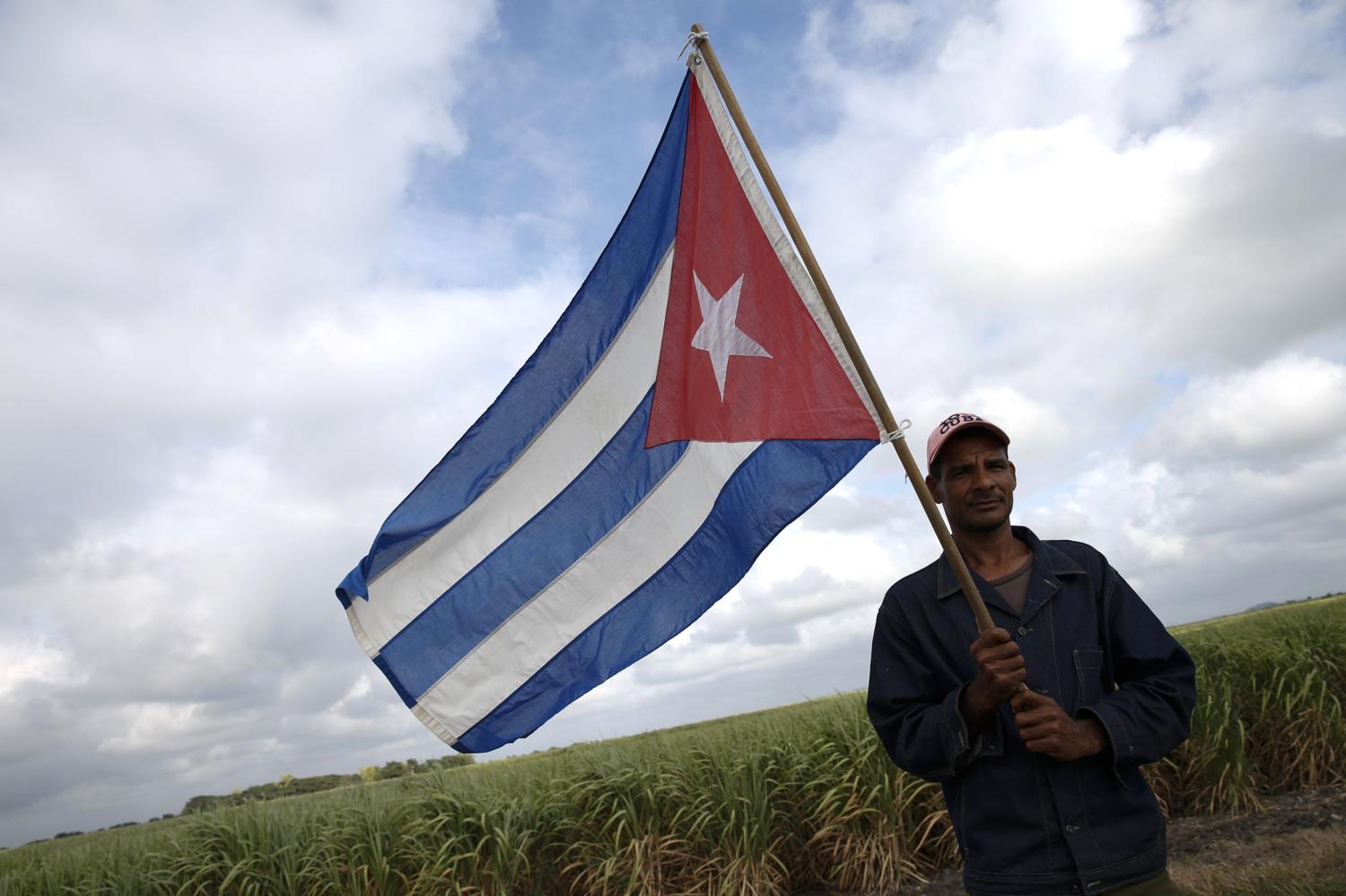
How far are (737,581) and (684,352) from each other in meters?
1.21

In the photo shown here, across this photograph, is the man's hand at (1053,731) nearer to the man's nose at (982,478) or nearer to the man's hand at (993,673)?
the man's hand at (993,673)

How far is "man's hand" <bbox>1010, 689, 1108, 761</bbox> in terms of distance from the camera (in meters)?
2.82

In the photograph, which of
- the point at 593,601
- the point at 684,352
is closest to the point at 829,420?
the point at 684,352

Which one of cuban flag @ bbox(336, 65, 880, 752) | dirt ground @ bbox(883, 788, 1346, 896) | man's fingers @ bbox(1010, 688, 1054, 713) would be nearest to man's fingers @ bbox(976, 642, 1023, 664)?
man's fingers @ bbox(1010, 688, 1054, 713)

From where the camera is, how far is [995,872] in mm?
2912

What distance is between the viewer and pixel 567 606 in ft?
16.8

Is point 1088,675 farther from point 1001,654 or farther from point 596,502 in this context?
point 596,502

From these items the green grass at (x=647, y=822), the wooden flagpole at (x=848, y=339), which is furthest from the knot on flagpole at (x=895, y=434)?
the green grass at (x=647, y=822)

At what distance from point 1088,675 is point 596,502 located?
274cm

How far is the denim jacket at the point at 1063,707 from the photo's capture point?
286cm

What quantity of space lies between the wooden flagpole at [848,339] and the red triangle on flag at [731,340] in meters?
0.41

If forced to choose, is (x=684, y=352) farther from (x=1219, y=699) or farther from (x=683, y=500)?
(x=1219, y=699)

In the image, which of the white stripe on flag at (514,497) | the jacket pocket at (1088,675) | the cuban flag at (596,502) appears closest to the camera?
the jacket pocket at (1088,675)

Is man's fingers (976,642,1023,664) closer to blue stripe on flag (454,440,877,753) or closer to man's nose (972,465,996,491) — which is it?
man's nose (972,465,996,491)
